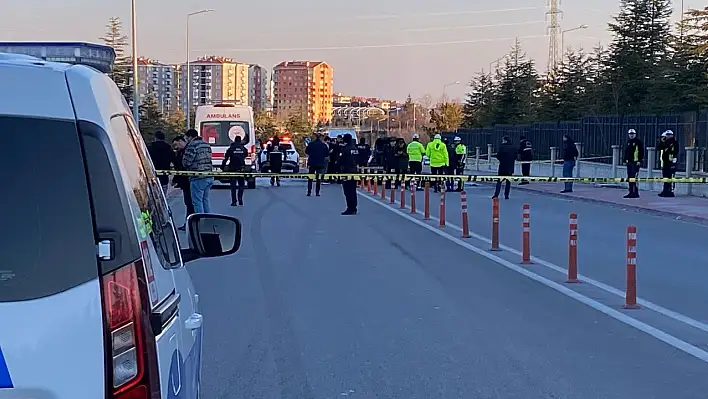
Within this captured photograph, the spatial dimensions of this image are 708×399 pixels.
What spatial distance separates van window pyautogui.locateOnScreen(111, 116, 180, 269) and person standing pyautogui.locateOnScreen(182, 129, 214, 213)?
13098 mm

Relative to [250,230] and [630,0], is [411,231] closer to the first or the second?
[250,230]

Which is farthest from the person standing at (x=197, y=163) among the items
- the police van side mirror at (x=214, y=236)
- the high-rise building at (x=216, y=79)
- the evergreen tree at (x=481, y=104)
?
the high-rise building at (x=216, y=79)

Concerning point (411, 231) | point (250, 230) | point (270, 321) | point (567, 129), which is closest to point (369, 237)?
point (411, 231)

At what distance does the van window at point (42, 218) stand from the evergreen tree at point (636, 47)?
4569 cm

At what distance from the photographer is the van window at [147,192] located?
118 inches

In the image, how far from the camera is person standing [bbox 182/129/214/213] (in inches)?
671

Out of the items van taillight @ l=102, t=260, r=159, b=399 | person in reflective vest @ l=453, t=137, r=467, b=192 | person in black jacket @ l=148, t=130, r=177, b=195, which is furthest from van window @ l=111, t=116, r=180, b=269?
person in reflective vest @ l=453, t=137, r=467, b=192

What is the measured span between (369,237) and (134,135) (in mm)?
13825

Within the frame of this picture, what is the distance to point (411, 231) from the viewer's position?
720 inches

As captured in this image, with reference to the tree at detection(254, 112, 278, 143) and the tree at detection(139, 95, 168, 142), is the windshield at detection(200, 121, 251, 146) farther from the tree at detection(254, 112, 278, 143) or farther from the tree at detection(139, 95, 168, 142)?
the tree at detection(254, 112, 278, 143)

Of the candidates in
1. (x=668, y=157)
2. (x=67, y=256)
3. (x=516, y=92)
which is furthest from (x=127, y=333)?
(x=516, y=92)

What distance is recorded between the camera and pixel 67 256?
2.54 meters

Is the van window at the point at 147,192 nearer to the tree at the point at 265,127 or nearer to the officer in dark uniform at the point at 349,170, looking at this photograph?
the officer in dark uniform at the point at 349,170

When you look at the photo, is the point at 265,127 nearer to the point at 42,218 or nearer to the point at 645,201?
the point at 645,201
